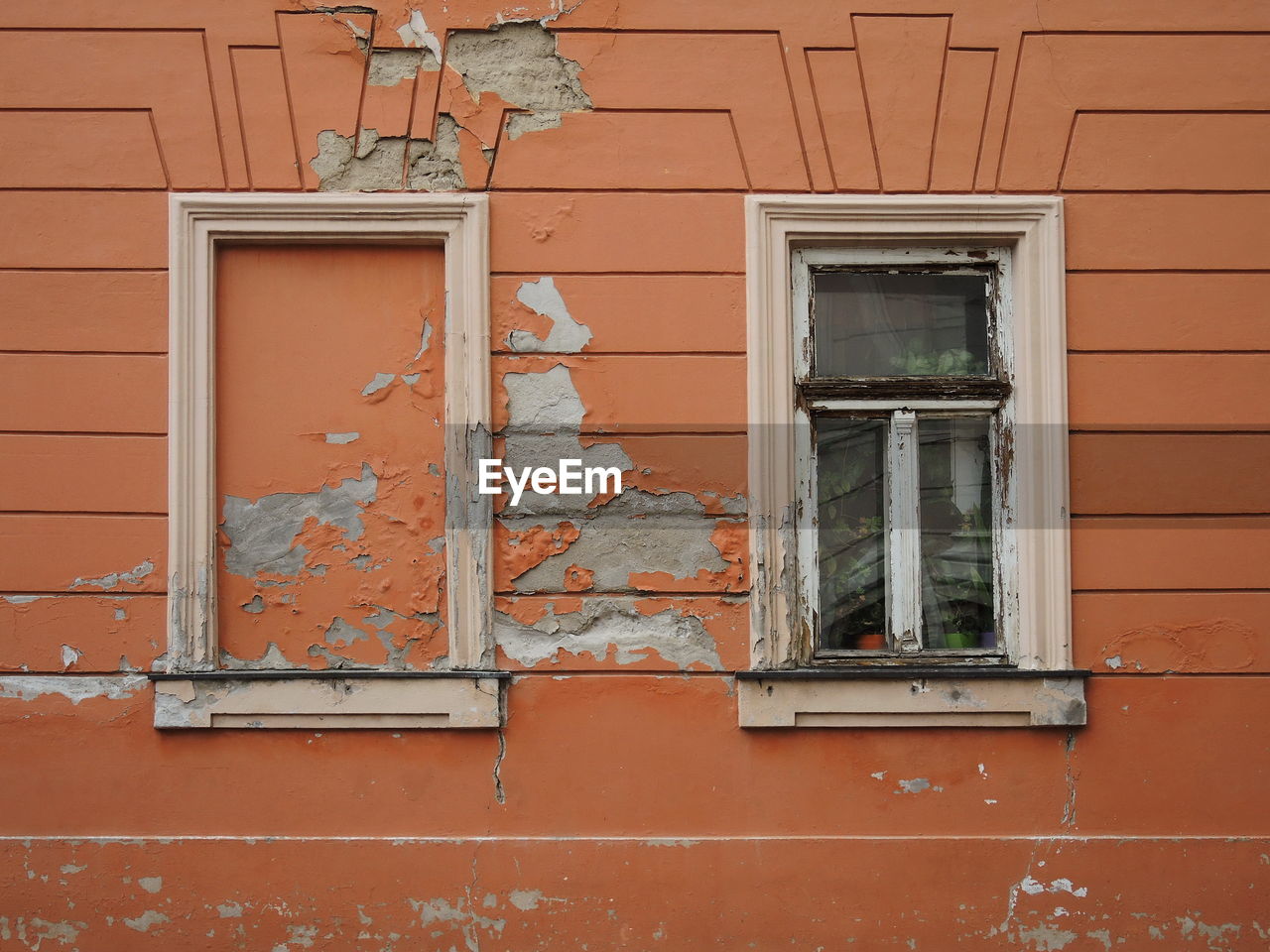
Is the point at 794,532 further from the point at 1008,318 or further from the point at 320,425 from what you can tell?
the point at 320,425

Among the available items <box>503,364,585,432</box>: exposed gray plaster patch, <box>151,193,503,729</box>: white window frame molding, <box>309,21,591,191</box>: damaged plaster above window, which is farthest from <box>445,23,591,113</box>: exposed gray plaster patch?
<box>503,364,585,432</box>: exposed gray plaster patch

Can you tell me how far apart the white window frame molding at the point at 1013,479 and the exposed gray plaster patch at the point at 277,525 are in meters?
1.34

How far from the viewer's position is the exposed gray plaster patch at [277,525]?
351 centimetres

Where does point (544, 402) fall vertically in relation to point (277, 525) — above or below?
above

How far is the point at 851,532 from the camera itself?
361 centimetres

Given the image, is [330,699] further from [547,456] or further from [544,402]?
[544,402]

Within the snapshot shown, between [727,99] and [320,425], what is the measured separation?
1698mm

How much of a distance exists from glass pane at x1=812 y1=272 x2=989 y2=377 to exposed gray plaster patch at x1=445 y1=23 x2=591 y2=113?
102cm

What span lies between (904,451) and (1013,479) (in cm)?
36

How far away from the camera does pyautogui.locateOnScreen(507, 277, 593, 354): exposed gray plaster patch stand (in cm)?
347

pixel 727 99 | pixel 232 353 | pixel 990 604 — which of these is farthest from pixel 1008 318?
pixel 232 353

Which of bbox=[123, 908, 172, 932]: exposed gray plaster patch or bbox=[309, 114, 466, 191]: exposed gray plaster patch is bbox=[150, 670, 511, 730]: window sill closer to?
bbox=[123, 908, 172, 932]: exposed gray plaster patch

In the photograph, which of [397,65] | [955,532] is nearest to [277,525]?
[397,65]

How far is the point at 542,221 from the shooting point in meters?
3.48
